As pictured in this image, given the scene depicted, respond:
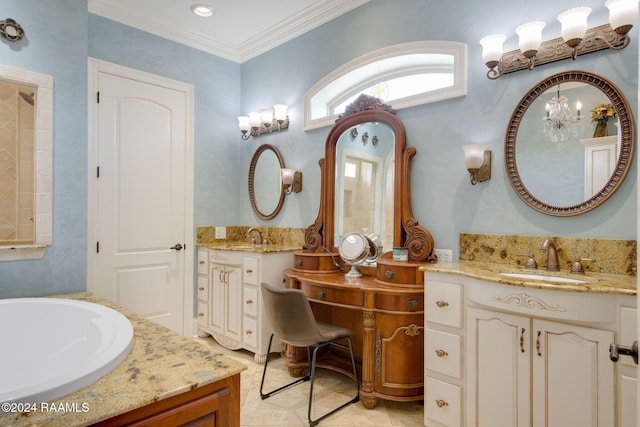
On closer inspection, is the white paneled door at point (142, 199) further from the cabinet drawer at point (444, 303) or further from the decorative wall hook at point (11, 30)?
the cabinet drawer at point (444, 303)

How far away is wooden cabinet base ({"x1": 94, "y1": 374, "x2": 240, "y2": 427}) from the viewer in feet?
3.25

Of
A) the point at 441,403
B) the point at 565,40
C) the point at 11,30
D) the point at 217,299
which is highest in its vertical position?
the point at 11,30

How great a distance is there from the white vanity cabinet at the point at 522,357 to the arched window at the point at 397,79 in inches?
50.4

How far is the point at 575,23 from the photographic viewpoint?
5.87 ft

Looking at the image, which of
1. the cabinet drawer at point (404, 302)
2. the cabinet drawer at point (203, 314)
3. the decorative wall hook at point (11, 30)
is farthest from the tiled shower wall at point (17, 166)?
the cabinet drawer at point (404, 302)

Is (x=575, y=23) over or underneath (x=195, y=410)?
over

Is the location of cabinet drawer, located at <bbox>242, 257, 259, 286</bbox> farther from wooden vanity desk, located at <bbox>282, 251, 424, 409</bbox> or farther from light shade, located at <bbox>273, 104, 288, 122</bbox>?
light shade, located at <bbox>273, 104, 288, 122</bbox>

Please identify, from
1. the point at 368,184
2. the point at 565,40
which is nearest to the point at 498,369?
the point at 368,184

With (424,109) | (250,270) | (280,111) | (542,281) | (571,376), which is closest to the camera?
(571,376)

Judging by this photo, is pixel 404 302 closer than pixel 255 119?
Yes

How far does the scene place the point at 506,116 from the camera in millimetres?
2189

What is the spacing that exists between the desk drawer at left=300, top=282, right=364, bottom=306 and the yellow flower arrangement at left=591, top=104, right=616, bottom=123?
1.57 metres

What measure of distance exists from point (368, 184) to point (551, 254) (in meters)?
1.27

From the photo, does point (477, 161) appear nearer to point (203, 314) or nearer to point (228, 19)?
point (228, 19)
